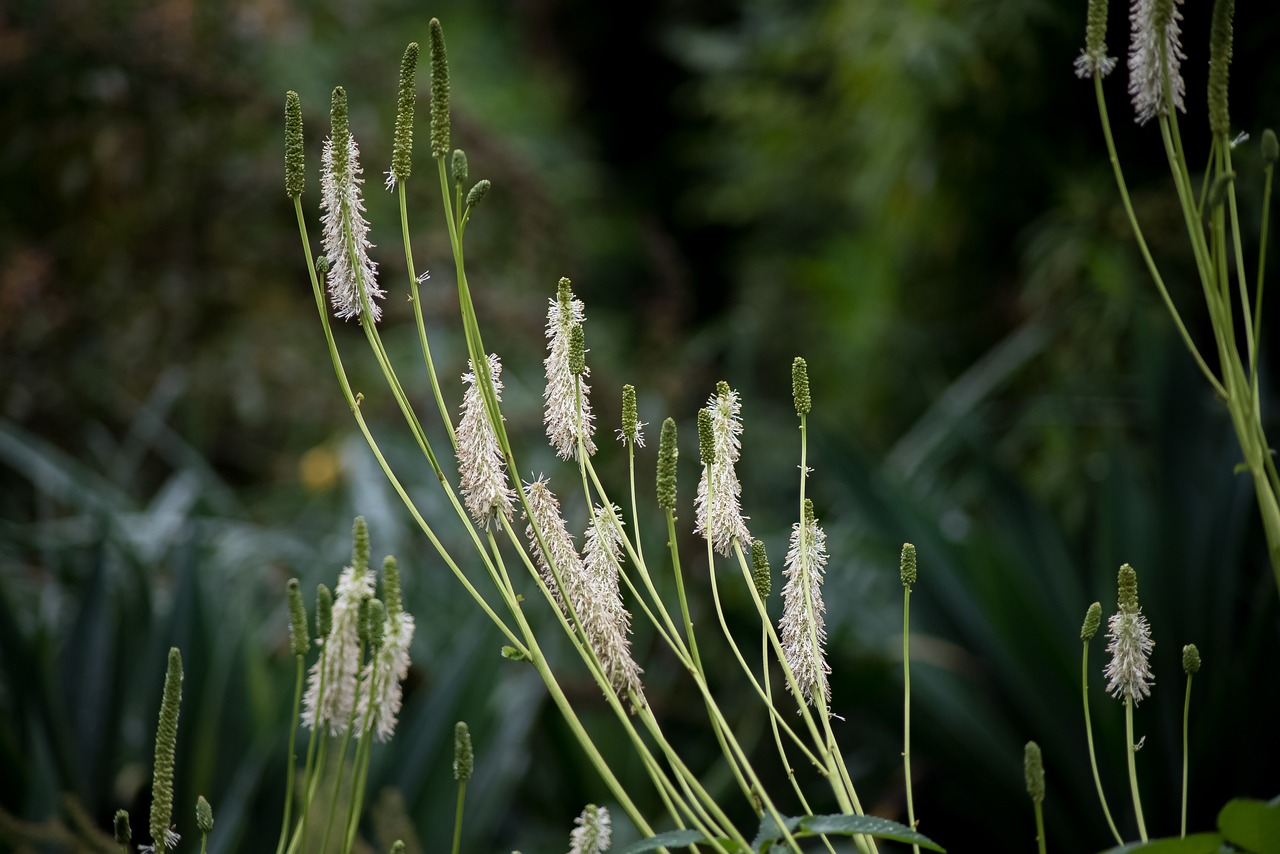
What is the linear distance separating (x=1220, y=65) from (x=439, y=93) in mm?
380

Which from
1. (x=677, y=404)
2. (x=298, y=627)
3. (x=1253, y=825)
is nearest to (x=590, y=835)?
(x=298, y=627)

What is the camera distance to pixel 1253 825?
43 centimetres

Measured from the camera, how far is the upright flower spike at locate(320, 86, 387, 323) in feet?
1.85

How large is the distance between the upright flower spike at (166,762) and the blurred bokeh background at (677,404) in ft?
0.73

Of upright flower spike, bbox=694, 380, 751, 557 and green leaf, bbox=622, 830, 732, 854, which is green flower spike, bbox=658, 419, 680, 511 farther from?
green leaf, bbox=622, 830, 732, 854

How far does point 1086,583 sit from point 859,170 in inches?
68.4

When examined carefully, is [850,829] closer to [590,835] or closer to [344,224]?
[590,835]

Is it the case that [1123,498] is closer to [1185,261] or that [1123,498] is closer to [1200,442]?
[1200,442]

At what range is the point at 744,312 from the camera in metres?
3.90

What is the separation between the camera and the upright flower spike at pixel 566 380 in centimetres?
58

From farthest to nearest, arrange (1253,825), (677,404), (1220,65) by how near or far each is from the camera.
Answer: (677,404), (1220,65), (1253,825)

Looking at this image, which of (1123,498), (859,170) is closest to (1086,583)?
(1123,498)

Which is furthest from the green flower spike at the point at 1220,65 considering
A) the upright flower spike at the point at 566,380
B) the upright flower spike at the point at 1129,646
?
the upright flower spike at the point at 566,380

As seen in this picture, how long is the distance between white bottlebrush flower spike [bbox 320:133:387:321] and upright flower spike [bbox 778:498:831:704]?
253 mm
